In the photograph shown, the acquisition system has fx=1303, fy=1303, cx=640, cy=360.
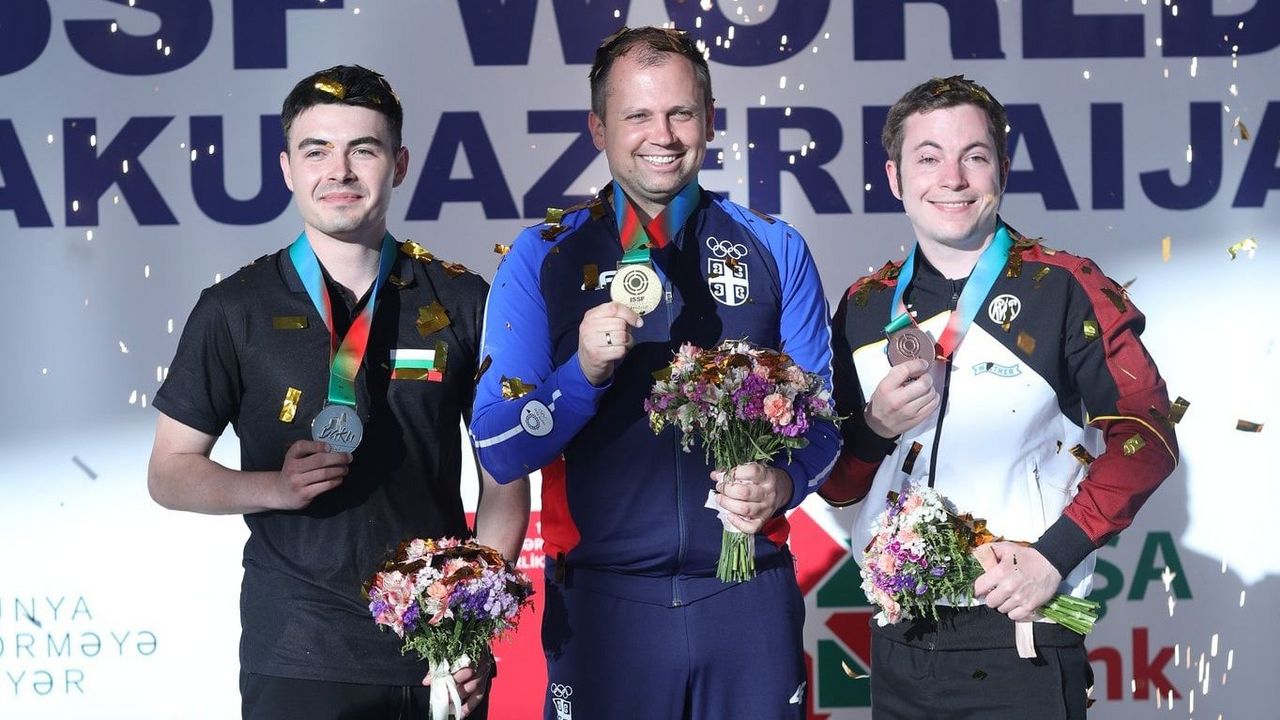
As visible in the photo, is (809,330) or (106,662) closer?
(809,330)

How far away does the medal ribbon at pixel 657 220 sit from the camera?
3115mm

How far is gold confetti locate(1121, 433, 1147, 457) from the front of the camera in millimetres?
3191

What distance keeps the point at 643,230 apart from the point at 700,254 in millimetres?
148

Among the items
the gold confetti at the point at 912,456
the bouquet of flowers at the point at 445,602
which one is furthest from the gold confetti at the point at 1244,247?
the bouquet of flowers at the point at 445,602

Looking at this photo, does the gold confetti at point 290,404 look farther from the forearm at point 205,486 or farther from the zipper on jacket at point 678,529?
the zipper on jacket at point 678,529

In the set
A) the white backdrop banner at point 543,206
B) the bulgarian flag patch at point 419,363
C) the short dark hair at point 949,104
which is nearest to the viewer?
the bulgarian flag patch at point 419,363

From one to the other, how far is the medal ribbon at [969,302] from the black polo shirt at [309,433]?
3.57ft

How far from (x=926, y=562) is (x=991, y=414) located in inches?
18.3

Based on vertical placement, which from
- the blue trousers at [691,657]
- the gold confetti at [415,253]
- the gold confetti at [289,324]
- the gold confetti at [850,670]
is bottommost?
the gold confetti at [850,670]

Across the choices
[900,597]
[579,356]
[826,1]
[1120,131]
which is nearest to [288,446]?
[579,356]

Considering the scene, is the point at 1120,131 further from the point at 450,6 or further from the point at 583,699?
the point at 583,699

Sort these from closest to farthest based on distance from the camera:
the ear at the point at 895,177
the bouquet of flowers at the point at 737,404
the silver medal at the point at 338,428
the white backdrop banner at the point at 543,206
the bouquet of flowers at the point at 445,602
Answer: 1. the bouquet of flowers at the point at 737,404
2. the bouquet of flowers at the point at 445,602
3. the silver medal at the point at 338,428
4. the ear at the point at 895,177
5. the white backdrop banner at the point at 543,206

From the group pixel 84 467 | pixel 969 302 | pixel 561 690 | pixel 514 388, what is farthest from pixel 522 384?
pixel 84 467

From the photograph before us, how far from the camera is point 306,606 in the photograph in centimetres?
307
